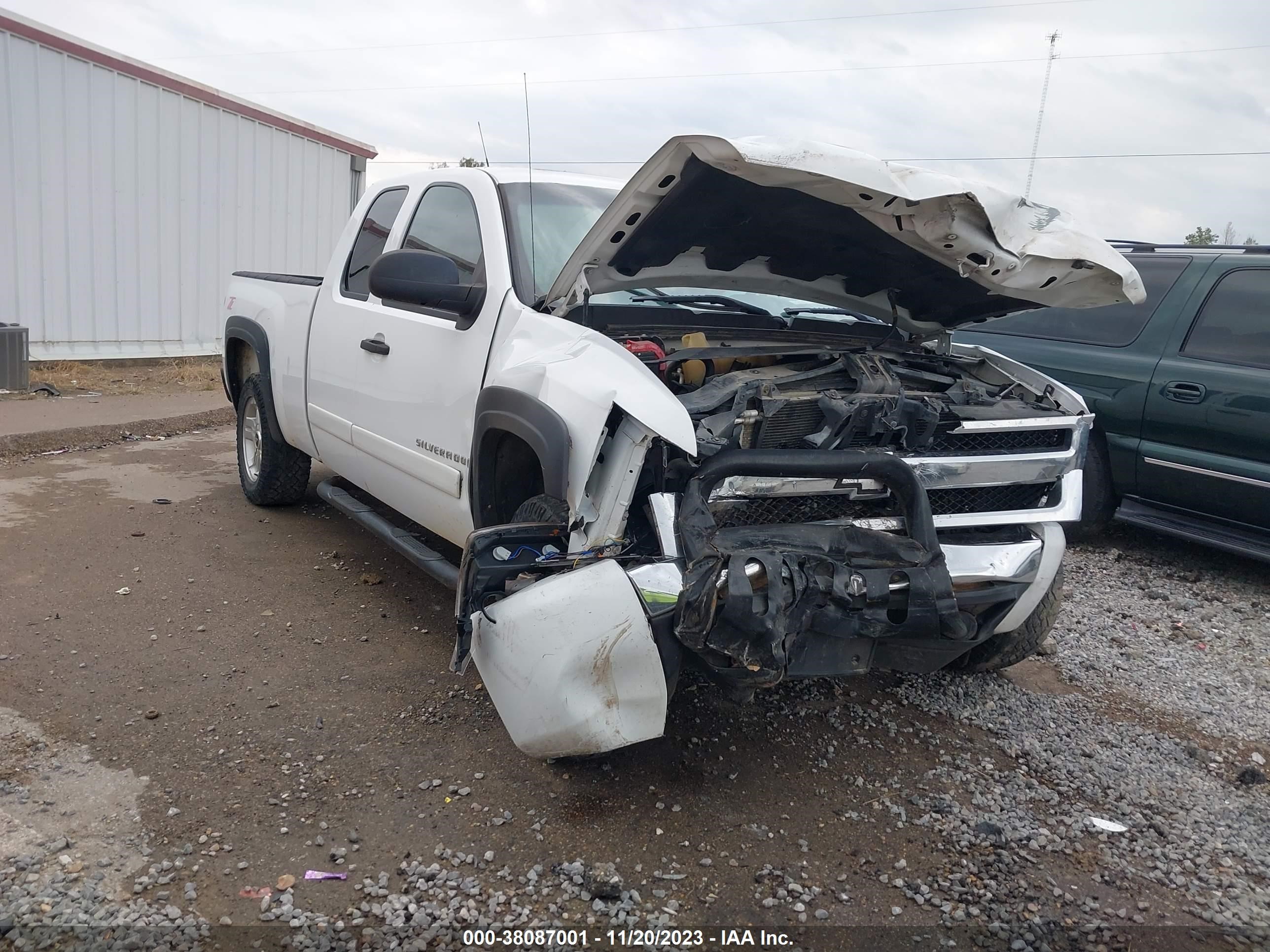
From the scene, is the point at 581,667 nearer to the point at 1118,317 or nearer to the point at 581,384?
the point at 581,384

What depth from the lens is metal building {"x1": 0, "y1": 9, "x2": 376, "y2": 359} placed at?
995cm

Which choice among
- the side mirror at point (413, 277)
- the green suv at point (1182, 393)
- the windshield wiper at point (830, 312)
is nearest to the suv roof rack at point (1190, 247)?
the green suv at point (1182, 393)

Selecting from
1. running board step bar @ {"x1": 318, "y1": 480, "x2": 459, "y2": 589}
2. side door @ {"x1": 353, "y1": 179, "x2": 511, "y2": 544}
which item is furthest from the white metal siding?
side door @ {"x1": 353, "y1": 179, "x2": 511, "y2": 544}

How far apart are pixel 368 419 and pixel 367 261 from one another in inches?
36.0

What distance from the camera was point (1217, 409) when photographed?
5.23m

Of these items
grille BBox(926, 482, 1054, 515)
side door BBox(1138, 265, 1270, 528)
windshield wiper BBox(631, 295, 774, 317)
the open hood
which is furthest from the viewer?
side door BBox(1138, 265, 1270, 528)

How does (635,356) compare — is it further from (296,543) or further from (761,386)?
(296,543)

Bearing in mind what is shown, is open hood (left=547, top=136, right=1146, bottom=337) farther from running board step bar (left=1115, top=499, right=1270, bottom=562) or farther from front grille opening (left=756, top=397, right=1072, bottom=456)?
running board step bar (left=1115, top=499, right=1270, bottom=562)

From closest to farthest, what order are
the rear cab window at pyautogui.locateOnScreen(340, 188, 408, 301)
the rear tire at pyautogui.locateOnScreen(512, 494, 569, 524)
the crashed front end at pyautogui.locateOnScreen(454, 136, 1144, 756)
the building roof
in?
the crashed front end at pyautogui.locateOnScreen(454, 136, 1144, 756)
the rear tire at pyautogui.locateOnScreen(512, 494, 569, 524)
the rear cab window at pyautogui.locateOnScreen(340, 188, 408, 301)
the building roof

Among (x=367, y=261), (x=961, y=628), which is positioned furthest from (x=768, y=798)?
(x=367, y=261)

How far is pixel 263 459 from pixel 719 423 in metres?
3.71

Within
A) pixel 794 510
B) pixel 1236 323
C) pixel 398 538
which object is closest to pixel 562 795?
pixel 794 510

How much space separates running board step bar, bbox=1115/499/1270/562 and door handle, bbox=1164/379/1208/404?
0.65 metres

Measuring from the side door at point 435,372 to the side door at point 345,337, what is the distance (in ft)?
0.40
